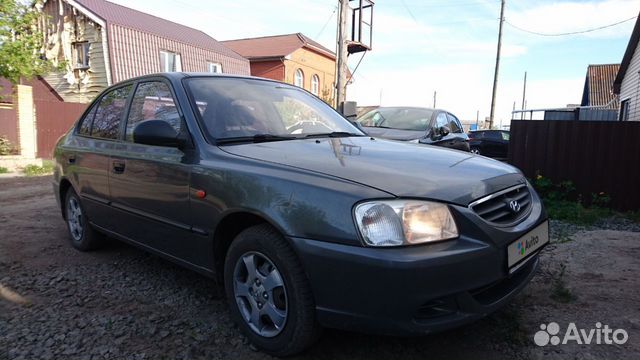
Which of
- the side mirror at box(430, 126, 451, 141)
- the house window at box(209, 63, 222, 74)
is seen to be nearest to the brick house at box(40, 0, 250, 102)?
the house window at box(209, 63, 222, 74)

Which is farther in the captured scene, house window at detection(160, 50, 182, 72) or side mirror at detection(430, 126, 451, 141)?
house window at detection(160, 50, 182, 72)

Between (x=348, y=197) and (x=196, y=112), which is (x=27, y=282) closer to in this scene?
(x=196, y=112)

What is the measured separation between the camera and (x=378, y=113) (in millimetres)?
8320

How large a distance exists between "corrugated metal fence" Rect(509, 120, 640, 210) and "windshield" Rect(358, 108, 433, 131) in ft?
4.92

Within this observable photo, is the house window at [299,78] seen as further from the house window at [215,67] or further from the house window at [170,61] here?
the house window at [170,61]

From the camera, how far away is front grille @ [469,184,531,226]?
7.23ft

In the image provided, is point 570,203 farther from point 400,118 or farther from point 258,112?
point 258,112

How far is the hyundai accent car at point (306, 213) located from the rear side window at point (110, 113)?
122 mm

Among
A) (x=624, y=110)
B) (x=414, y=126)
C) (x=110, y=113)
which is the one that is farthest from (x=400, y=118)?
(x=624, y=110)

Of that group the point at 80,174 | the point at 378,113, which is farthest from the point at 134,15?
the point at 80,174

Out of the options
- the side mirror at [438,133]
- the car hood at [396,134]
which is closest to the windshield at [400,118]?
the side mirror at [438,133]

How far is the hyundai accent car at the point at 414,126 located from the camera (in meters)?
7.12

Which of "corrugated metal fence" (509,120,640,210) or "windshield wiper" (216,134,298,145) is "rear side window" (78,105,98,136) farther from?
"corrugated metal fence" (509,120,640,210)

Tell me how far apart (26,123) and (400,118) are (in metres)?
9.38
